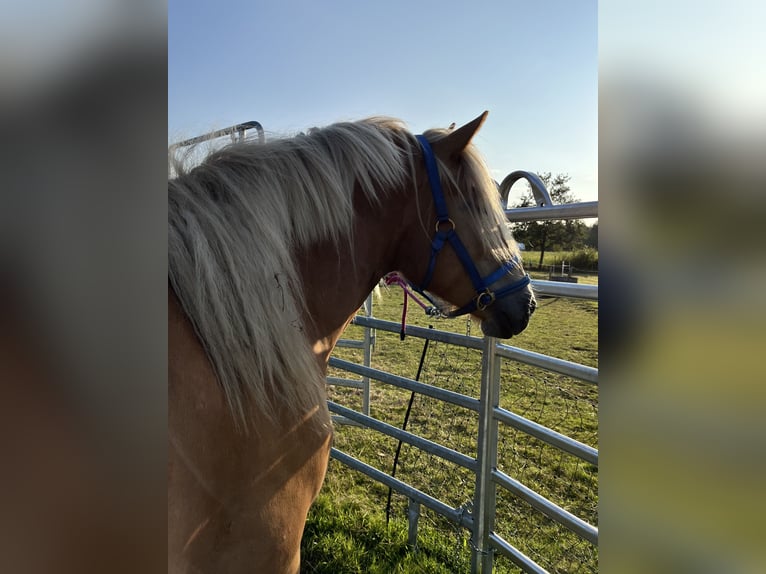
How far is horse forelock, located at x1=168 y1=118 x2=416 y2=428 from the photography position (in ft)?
3.64

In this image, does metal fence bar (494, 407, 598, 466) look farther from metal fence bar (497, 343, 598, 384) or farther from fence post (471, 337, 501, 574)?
metal fence bar (497, 343, 598, 384)

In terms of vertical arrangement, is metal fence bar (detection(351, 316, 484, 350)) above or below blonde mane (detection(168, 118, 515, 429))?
below

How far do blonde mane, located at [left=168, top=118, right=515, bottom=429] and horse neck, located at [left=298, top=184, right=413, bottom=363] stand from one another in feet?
0.14

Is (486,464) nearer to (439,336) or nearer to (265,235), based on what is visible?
(439,336)

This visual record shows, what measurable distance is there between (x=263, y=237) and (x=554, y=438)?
4.66 ft

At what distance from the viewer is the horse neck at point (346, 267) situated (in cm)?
146

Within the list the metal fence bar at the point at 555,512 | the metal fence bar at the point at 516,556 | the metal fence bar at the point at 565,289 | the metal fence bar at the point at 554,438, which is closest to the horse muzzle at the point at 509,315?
the metal fence bar at the point at 565,289

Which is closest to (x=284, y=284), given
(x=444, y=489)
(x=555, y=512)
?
(x=555, y=512)

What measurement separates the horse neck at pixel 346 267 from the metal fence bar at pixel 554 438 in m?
0.98

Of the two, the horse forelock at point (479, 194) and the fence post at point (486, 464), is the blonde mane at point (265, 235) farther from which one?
the fence post at point (486, 464)

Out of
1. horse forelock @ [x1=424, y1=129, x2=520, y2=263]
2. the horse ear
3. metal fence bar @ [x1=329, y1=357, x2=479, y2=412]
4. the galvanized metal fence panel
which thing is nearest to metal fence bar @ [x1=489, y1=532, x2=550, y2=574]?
the galvanized metal fence panel
